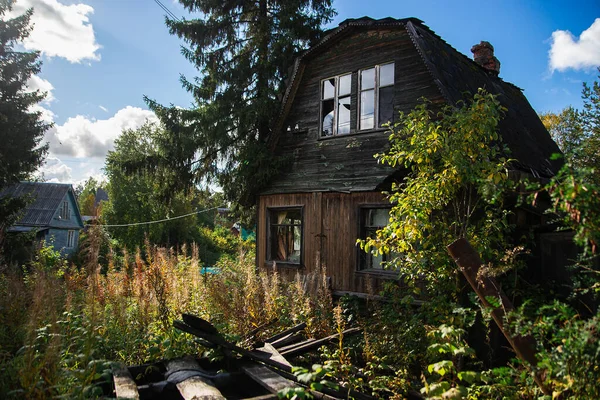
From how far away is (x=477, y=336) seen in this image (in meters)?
5.14

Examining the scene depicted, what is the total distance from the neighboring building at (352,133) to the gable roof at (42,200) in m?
25.8

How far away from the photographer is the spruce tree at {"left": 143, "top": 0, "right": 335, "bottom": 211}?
43.5ft

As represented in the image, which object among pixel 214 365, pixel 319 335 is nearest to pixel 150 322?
pixel 214 365

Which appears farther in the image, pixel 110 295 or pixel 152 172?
pixel 152 172

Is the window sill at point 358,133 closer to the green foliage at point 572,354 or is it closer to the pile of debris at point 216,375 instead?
the pile of debris at point 216,375

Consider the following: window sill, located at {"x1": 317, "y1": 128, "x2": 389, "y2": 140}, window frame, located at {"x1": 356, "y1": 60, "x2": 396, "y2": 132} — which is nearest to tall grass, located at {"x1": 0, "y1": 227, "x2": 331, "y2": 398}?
window sill, located at {"x1": 317, "y1": 128, "x2": 389, "y2": 140}

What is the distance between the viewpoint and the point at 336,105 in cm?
1138

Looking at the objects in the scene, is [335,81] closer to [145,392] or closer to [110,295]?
[110,295]

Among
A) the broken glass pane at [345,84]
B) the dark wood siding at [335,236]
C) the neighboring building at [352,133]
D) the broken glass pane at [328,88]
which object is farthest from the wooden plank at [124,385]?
the broken glass pane at [328,88]

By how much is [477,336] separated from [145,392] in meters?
3.84

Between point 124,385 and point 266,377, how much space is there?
135 cm

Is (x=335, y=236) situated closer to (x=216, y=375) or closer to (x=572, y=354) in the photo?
(x=216, y=375)

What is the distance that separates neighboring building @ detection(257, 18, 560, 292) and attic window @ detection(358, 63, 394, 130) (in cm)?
3

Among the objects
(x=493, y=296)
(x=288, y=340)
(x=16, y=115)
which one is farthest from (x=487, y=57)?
(x=16, y=115)
